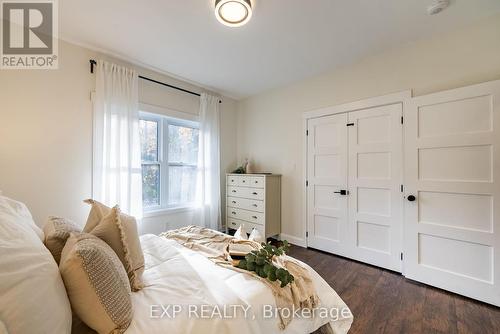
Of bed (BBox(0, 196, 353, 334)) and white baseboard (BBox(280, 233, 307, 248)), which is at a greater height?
bed (BBox(0, 196, 353, 334))

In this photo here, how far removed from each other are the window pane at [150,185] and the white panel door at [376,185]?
285cm

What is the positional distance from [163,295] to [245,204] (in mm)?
2541

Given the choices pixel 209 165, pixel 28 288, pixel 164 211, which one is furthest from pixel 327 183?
pixel 28 288

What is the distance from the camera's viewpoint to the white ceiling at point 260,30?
1.89 metres

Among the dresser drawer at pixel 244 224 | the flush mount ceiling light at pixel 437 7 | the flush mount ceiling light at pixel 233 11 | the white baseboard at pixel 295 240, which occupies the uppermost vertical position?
the flush mount ceiling light at pixel 437 7

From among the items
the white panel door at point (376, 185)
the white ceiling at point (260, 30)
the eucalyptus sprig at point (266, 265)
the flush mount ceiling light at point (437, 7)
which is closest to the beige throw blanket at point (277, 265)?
the eucalyptus sprig at point (266, 265)

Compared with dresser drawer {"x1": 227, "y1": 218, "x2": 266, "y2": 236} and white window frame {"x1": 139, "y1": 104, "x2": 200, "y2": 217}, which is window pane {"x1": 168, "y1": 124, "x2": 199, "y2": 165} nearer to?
white window frame {"x1": 139, "y1": 104, "x2": 200, "y2": 217}

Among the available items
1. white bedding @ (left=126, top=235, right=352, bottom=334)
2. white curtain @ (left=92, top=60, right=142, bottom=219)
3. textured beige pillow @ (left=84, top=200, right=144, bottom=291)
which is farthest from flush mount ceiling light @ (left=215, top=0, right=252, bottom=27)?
white bedding @ (left=126, top=235, right=352, bottom=334)

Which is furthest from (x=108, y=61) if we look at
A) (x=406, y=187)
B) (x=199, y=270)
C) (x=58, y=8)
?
(x=406, y=187)

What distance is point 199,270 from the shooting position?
4.37 feet

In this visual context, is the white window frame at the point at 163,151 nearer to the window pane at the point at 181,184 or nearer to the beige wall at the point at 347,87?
the window pane at the point at 181,184

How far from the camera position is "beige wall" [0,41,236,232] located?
208cm

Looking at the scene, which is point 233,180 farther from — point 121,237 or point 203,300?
point 203,300

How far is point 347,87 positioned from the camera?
2.94 m
